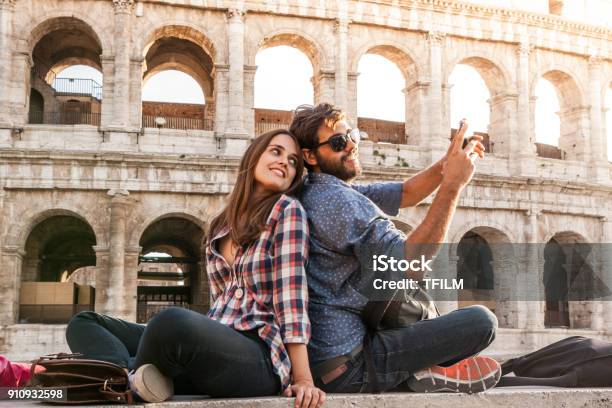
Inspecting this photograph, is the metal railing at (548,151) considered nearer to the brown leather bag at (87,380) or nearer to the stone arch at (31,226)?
the stone arch at (31,226)

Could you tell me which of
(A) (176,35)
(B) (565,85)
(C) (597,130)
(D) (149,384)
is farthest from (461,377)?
(B) (565,85)

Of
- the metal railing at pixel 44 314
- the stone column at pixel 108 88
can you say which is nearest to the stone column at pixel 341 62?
the stone column at pixel 108 88

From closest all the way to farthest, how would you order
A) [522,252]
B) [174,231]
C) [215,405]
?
1. [215,405]
2. [522,252]
3. [174,231]

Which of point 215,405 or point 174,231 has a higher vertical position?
point 174,231

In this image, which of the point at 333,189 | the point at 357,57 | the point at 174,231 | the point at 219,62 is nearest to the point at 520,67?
the point at 357,57

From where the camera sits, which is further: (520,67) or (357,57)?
(520,67)

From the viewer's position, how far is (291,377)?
3.09 m

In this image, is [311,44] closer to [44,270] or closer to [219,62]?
[219,62]

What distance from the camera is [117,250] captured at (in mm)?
17656

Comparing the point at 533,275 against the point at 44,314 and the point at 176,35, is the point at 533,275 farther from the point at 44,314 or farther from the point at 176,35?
the point at 44,314

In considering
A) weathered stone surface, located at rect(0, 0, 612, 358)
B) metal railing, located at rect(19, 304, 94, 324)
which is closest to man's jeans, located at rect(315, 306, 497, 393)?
weathered stone surface, located at rect(0, 0, 612, 358)

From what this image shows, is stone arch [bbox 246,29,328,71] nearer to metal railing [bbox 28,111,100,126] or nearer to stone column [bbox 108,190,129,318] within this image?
metal railing [bbox 28,111,100,126]

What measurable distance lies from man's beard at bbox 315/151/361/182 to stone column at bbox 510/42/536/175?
60.5ft

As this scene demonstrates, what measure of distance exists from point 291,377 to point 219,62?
55.6 feet
